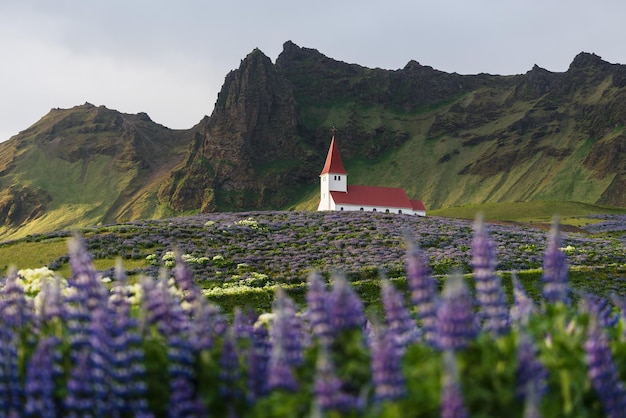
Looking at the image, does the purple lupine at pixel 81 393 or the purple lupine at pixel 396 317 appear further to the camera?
the purple lupine at pixel 396 317

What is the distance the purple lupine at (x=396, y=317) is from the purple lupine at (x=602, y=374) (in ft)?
6.68

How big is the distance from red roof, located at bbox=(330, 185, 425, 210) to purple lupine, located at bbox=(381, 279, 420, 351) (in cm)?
8878

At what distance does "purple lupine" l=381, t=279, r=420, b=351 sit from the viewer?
6.80 meters

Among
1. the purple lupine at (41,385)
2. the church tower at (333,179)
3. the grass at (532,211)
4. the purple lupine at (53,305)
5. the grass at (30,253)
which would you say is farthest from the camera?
the grass at (532,211)

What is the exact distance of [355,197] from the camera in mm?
98812

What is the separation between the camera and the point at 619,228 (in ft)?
238

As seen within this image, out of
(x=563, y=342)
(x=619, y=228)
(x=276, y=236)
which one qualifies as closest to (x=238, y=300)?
(x=276, y=236)

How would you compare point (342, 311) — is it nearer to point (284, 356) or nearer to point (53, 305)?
point (284, 356)

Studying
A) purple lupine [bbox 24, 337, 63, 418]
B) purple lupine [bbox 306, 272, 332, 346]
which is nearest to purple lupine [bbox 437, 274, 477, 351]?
purple lupine [bbox 306, 272, 332, 346]

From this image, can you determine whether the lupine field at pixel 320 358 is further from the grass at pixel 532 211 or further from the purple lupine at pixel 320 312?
the grass at pixel 532 211

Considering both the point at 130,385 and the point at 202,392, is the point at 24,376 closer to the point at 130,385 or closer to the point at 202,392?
the point at 130,385

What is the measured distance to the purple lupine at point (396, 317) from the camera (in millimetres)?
6798

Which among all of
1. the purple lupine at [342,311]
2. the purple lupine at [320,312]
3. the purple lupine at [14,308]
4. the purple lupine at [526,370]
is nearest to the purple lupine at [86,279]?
the purple lupine at [14,308]

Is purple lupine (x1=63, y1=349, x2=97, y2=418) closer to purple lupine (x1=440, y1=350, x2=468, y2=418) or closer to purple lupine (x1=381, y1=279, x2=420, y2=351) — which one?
purple lupine (x1=381, y1=279, x2=420, y2=351)
